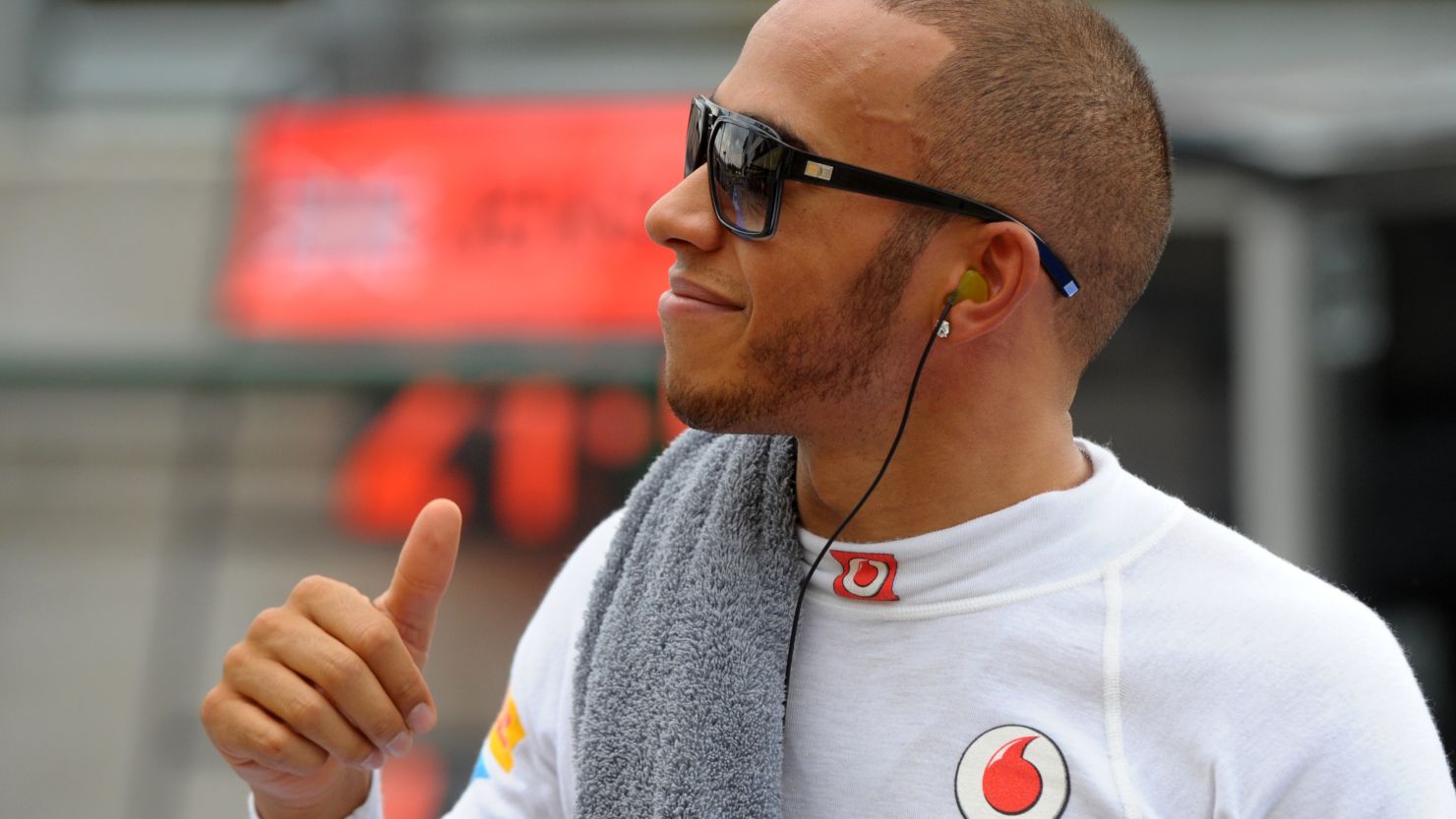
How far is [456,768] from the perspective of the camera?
5367mm

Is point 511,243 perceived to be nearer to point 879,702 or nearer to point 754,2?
point 754,2

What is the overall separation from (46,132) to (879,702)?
632 cm

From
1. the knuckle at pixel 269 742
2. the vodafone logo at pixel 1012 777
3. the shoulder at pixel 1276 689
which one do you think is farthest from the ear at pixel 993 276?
the knuckle at pixel 269 742

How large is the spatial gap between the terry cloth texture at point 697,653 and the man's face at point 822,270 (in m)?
0.14

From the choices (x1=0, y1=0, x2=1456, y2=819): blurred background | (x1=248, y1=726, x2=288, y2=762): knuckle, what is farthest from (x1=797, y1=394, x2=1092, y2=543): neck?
(x1=0, y1=0, x2=1456, y2=819): blurred background

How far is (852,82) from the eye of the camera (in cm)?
169

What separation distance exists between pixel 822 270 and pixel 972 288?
6.7 inches

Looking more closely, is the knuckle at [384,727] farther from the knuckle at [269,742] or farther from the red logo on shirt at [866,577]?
the red logo on shirt at [866,577]

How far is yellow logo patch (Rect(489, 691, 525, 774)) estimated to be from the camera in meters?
1.85

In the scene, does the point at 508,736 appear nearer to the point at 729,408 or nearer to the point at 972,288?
the point at 729,408

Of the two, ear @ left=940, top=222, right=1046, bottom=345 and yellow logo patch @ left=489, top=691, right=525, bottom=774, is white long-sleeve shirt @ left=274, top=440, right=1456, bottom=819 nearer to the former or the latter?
yellow logo patch @ left=489, top=691, right=525, bottom=774

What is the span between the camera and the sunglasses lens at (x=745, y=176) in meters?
1.68

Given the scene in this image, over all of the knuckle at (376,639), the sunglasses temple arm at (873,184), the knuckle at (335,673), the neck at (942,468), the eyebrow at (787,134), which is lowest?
the knuckle at (335,673)

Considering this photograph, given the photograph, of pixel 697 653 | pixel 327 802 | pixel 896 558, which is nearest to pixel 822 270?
pixel 896 558
